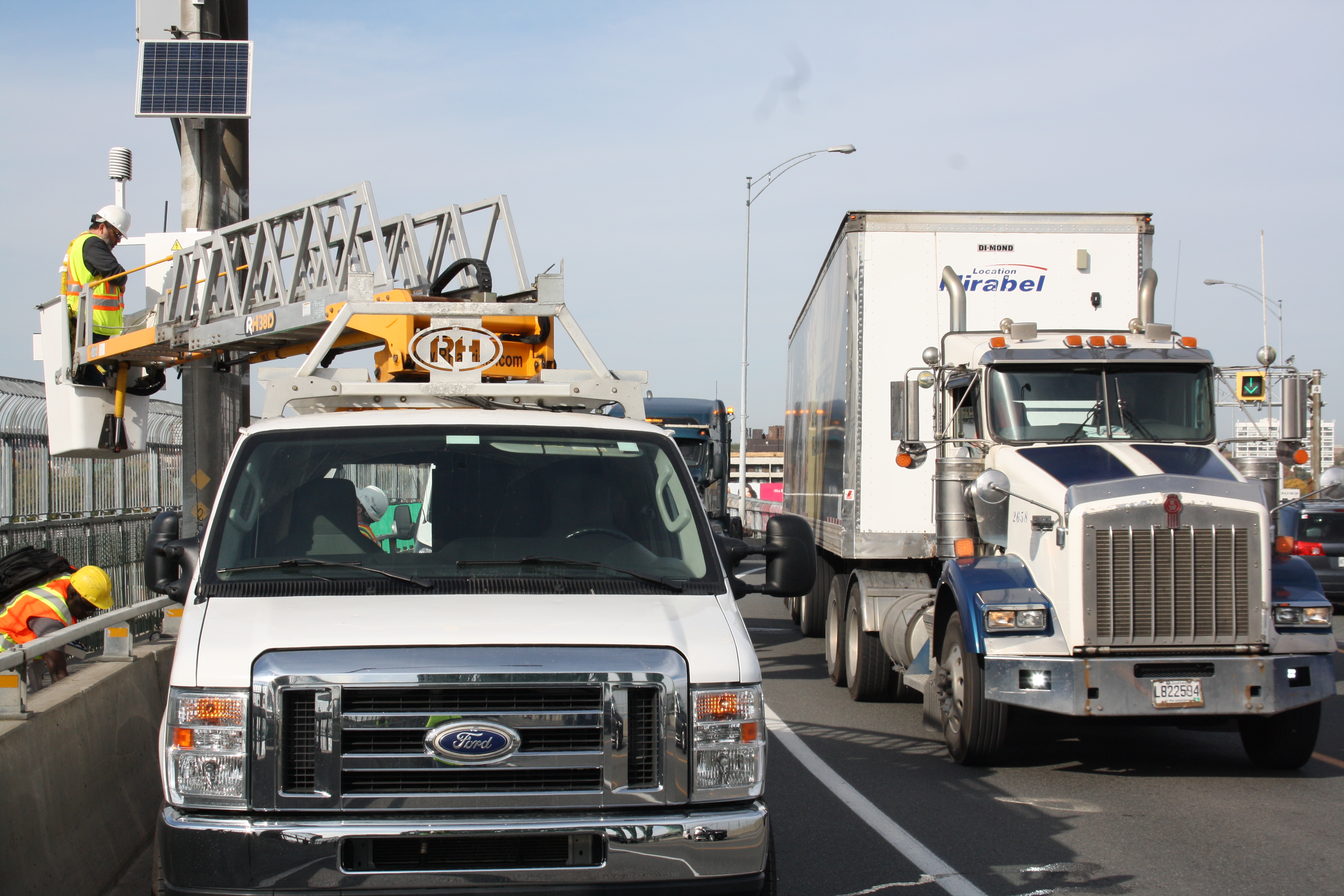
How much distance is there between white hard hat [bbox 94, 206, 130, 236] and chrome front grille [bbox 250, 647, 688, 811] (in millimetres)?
9378

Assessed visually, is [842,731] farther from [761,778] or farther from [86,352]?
[86,352]

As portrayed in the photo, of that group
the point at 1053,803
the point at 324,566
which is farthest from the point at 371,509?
the point at 1053,803

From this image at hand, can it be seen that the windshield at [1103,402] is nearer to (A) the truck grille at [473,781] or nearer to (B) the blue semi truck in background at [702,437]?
(A) the truck grille at [473,781]

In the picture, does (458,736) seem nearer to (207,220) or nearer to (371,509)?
(371,509)

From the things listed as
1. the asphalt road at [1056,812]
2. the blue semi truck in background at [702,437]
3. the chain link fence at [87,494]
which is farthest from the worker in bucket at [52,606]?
the blue semi truck in background at [702,437]

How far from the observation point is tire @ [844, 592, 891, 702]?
11562 mm

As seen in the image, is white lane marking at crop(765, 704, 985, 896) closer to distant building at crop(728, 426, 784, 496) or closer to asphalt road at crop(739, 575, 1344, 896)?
asphalt road at crop(739, 575, 1344, 896)

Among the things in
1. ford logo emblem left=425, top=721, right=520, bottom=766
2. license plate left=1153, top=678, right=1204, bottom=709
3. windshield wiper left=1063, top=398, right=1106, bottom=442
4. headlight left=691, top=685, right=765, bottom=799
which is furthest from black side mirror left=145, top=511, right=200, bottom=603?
windshield wiper left=1063, top=398, right=1106, bottom=442

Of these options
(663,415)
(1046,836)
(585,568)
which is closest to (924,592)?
(1046,836)

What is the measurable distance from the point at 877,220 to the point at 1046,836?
5843 millimetres

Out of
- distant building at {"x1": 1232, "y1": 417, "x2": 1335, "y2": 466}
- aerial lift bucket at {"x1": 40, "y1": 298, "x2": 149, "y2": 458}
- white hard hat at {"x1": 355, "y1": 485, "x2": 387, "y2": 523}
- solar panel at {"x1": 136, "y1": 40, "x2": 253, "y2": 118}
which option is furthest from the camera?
aerial lift bucket at {"x1": 40, "y1": 298, "x2": 149, "y2": 458}

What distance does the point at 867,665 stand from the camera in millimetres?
11586

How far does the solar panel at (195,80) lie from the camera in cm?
1236

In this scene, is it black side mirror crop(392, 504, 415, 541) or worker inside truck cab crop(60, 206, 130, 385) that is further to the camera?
worker inside truck cab crop(60, 206, 130, 385)
